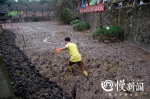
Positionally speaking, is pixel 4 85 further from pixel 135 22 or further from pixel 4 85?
pixel 135 22

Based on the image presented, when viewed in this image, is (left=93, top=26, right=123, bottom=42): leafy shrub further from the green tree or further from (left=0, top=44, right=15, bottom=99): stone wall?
the green tree

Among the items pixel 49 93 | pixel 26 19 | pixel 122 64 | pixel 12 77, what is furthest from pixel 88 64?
pixel 26 19

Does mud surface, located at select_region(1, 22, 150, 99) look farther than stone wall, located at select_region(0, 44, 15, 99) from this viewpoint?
Yes

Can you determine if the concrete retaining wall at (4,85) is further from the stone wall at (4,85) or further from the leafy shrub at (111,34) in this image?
the leafy shrub at (111,34)

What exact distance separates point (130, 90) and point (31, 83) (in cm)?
265

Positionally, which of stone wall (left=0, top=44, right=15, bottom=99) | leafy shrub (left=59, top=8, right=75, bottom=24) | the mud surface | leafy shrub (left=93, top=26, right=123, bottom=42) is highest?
leafy shrub (left=59, top=8, right=75, bottom=24)

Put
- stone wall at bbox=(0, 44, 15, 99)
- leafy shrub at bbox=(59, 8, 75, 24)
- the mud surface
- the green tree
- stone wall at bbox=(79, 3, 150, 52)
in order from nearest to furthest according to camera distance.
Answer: stone wall at bbox=(0, 44, 15, 99), the mud surface, stone wall at bbox=(79, 3, 150, 52), leafy shrub at bbox=(59, 8, 75, 24), the green tree

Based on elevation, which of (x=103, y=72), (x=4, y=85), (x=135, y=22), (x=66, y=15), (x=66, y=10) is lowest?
(x=103, y=72)

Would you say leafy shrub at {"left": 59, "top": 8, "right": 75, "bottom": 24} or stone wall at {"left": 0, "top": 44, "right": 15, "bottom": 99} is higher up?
leafy shrub at {"left": 59, "top": 8, "right": 75, "bottom": 24}

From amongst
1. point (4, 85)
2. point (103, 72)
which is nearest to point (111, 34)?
point (103, 72)

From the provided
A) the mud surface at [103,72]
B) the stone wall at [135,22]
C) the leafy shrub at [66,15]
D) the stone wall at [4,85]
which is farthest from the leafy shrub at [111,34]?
the leafy shrub at [66,15]

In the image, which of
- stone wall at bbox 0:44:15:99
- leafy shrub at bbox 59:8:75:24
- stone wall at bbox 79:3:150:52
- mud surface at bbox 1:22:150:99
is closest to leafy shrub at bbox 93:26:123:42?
stone wall at bbox 79:3:150:52

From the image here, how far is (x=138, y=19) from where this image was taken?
7332 millimetres

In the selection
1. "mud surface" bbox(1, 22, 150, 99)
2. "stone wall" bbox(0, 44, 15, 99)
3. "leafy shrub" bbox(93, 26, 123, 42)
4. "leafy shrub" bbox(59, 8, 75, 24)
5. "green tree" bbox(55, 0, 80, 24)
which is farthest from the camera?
"green tree" bbox(55, 0, 80, 24)
